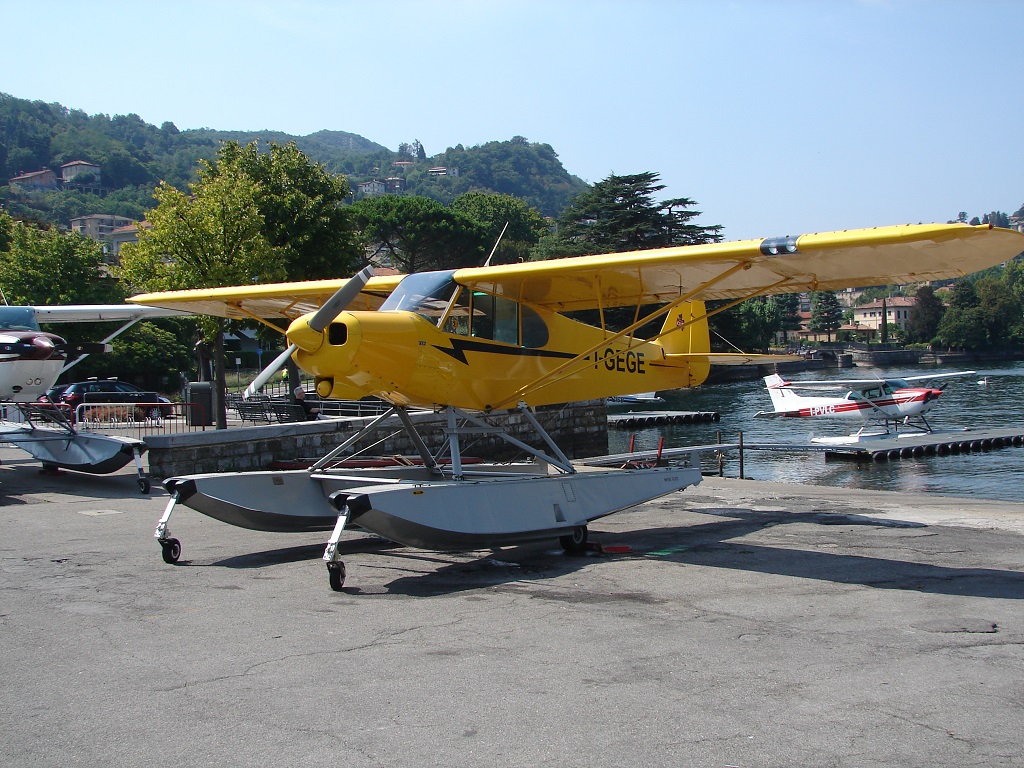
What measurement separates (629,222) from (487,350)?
5359 centimetres

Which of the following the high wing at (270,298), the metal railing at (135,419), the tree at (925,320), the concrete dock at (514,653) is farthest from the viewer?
the tree at (925,320)

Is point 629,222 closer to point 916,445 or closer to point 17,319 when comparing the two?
point 916,445

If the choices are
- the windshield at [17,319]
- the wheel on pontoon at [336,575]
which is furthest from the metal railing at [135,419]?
the wheel on pontoon at [336,575]

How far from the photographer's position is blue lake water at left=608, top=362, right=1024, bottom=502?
25.1m

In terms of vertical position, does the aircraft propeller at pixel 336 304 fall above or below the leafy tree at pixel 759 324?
below

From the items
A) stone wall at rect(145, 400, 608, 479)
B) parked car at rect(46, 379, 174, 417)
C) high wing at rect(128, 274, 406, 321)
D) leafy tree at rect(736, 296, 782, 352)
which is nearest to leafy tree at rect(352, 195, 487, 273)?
leafy tree at rect(736, 296, 782, 352)

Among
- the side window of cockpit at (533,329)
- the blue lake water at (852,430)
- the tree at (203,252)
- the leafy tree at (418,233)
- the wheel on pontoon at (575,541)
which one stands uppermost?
the leafy tree at (418,233)

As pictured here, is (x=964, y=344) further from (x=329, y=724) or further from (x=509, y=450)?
(x=329, y=724)

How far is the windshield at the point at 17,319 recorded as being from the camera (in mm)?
15046

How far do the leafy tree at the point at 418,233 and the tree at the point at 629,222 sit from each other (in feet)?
67.2

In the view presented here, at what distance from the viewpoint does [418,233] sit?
82188 mm

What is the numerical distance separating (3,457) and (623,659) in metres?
17.2

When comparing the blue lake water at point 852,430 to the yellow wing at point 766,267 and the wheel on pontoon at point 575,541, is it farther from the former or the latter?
the wheel on pontoon at point 575,541

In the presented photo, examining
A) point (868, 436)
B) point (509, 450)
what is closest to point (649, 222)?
point (868, 436)
